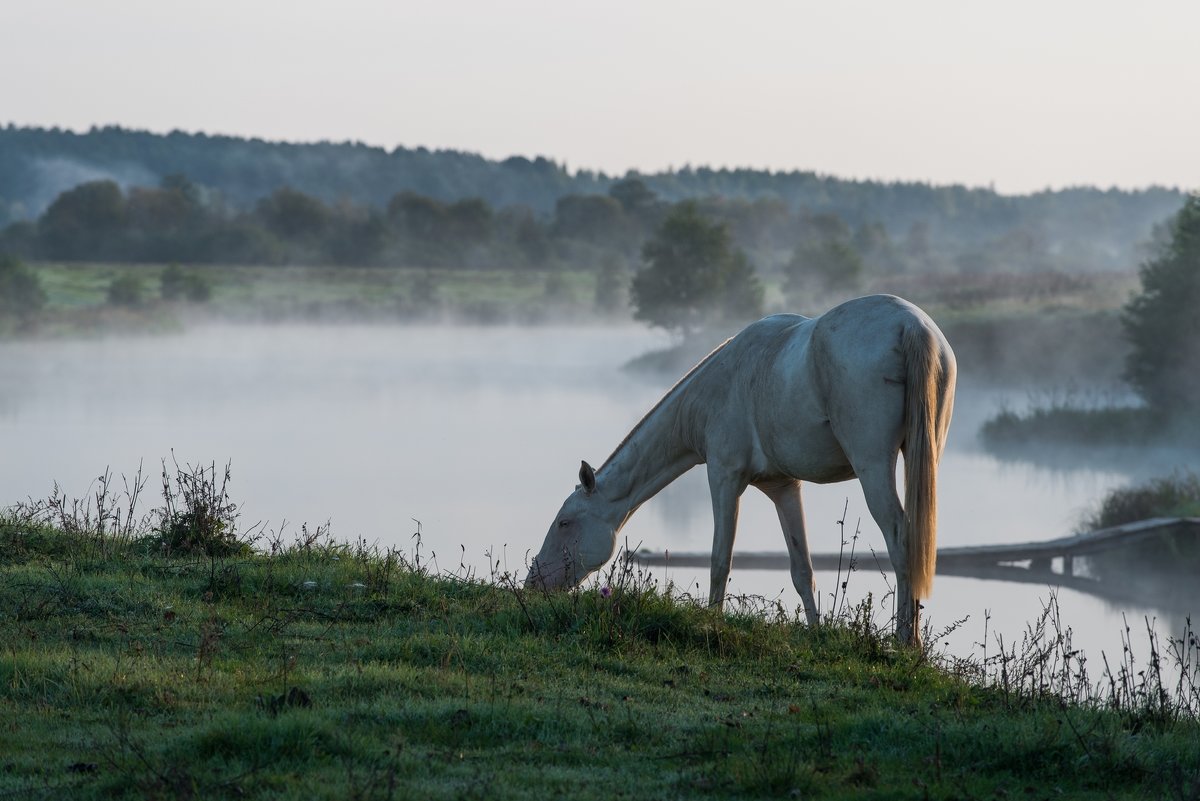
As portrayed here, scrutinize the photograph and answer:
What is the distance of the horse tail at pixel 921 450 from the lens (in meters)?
6.82

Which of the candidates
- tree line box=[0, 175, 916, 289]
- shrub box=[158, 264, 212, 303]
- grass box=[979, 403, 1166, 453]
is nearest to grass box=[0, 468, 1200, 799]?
grass box=[979, 403, 1166, 453]

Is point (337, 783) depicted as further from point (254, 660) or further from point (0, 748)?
point (254, 660)

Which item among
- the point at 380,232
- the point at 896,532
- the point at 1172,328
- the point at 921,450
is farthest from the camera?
the point at 380,232

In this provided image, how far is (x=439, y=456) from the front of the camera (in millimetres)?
29703

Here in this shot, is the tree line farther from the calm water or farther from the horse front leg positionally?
the horse front leg

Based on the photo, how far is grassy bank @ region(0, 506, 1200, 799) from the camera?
4.52 m

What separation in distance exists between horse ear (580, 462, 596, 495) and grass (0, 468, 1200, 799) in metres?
1.18

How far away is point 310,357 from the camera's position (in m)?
64.8

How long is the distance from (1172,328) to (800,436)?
22.3 m

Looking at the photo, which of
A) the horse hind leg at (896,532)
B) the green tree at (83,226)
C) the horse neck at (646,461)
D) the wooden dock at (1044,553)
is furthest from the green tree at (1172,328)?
the green tree at (83,226)

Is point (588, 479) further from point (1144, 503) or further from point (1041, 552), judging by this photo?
point (1144, 503)

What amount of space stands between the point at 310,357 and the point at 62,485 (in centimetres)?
4433

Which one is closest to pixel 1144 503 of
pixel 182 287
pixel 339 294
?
pixel 182 287

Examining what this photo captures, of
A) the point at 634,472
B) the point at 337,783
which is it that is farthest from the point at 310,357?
the point at 337,783
